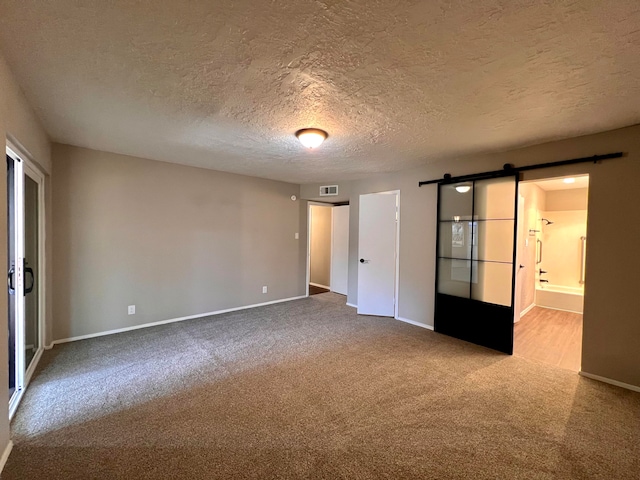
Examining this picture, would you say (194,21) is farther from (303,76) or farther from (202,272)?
(202,272)

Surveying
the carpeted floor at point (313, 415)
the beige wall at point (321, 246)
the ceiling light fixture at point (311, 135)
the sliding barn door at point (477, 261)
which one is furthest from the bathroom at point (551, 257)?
the beige wall at point (321, 246)

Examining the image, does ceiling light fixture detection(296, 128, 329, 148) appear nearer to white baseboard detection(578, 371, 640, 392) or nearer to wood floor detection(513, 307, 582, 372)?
wood floor detection(513, 307, 582, 372)

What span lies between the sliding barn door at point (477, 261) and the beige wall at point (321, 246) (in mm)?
3481

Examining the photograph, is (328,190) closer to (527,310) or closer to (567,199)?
(527,310)

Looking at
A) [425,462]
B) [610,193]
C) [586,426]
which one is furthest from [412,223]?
[425,462]

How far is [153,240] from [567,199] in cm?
756

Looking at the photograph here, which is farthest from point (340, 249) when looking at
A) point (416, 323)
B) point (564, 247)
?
point (564, 247)

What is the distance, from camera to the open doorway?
261 inches

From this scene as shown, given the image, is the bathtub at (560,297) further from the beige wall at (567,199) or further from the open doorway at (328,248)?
the open doorway at (328,248)

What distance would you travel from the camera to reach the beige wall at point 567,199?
551 cm

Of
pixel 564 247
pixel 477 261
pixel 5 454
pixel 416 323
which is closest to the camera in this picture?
pixel 5 454

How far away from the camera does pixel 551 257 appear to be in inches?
233

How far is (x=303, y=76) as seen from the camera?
190 centimetres

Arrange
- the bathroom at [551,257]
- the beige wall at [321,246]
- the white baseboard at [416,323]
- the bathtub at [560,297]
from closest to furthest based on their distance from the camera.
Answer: the white baseboard at [416,323]
the bathroom at [551,257]
the bathtub at [560,297]
the beige wall at [321,246]
